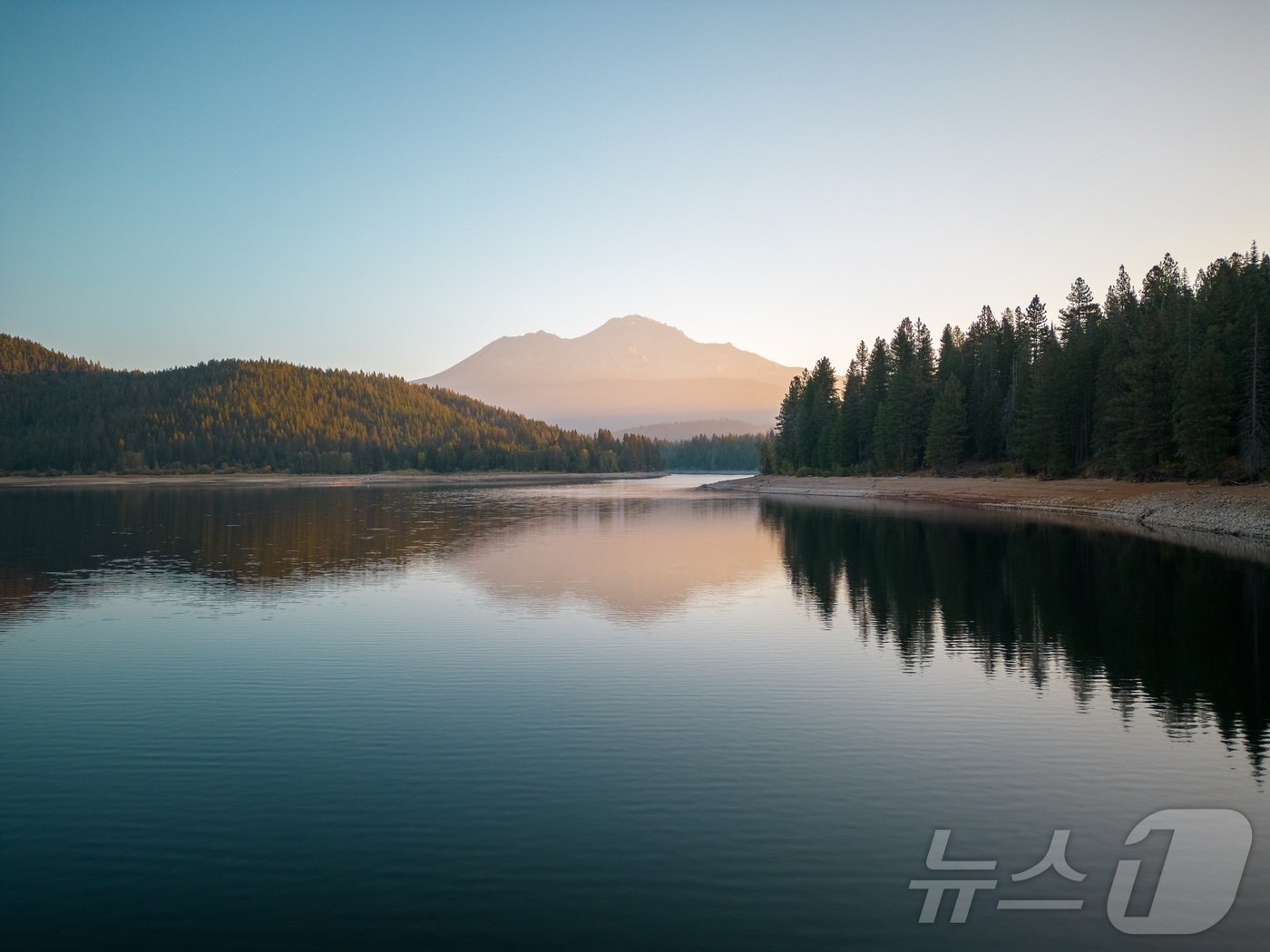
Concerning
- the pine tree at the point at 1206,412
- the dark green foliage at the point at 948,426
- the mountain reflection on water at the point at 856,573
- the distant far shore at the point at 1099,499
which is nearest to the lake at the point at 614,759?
the mountain reflection on water at the point at 856,573

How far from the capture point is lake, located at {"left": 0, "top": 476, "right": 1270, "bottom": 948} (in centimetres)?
906

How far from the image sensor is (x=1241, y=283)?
238 feet

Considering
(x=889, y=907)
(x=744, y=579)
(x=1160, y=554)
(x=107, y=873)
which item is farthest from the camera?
(x=1160, y=554)

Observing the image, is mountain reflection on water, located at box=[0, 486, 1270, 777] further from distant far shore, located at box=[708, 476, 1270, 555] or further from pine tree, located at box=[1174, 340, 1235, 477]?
pine tree, located at box=[1174, 340, 1235, 477]

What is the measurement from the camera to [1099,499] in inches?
2702

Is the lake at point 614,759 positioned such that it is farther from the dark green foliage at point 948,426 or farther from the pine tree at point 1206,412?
the dark green foliage at point 948,426

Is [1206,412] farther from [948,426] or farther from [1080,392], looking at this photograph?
[948,426]

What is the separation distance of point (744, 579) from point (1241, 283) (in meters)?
63.7

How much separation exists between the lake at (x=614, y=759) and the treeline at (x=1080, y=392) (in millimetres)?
37140

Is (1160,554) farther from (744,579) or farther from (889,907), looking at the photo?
(889,907)

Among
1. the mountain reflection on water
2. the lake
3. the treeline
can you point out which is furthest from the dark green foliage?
the lake

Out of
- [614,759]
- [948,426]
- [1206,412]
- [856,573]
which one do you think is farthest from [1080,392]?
[614,759]

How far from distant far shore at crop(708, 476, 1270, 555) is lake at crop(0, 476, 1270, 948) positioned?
74.4 ft

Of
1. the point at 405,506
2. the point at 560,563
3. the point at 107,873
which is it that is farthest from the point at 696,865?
the point at 405,506
